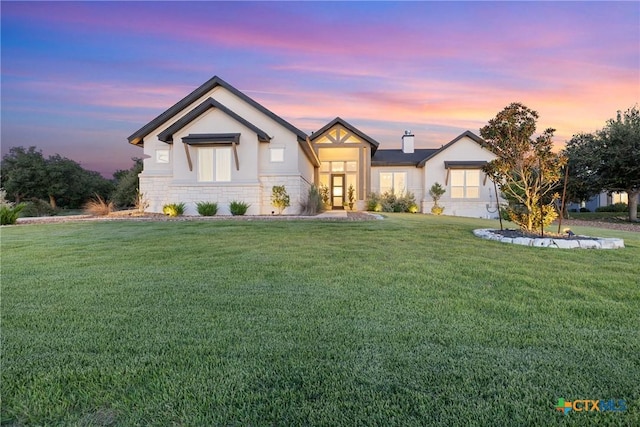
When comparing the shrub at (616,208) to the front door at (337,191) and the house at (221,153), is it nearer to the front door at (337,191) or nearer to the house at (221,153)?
the front door at (337,191)

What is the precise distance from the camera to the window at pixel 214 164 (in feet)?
57.0

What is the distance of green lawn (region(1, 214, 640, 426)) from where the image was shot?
203 centimetres

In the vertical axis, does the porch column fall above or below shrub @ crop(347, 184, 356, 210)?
above

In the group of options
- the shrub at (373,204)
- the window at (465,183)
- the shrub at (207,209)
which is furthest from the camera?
the window at (465,183)

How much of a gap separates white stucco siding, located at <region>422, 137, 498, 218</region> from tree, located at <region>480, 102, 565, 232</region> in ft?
49.8

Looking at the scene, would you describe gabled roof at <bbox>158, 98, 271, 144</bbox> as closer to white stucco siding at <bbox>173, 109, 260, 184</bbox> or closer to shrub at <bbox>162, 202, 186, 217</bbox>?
white stucco siding at <bbox>173, 109, 260, 184</bbox>

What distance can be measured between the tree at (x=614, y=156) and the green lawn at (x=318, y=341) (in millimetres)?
20309

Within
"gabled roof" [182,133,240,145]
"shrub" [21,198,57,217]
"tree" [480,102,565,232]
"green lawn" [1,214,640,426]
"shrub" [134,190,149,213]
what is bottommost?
"green lawn" [1,214,640,426]

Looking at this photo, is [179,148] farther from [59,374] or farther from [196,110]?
[59,374]

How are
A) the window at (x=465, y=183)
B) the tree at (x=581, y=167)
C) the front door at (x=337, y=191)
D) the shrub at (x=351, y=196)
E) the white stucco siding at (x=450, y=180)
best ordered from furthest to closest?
the front door at (x=337, y=191)
the window at (x=465, y=183)
the white stucco siding at (x=450, y=180)
the shrub at (x=351, y=196)
the tree at (x=581, y=167)

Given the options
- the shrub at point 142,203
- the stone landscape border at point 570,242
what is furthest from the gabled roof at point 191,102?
the stone landscape border at point 570,242

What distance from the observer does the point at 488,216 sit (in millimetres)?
23641

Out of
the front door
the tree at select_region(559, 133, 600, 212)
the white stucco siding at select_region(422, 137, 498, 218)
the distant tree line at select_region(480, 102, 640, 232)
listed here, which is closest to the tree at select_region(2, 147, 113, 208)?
the front door

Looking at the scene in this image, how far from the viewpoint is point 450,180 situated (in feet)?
80.3
